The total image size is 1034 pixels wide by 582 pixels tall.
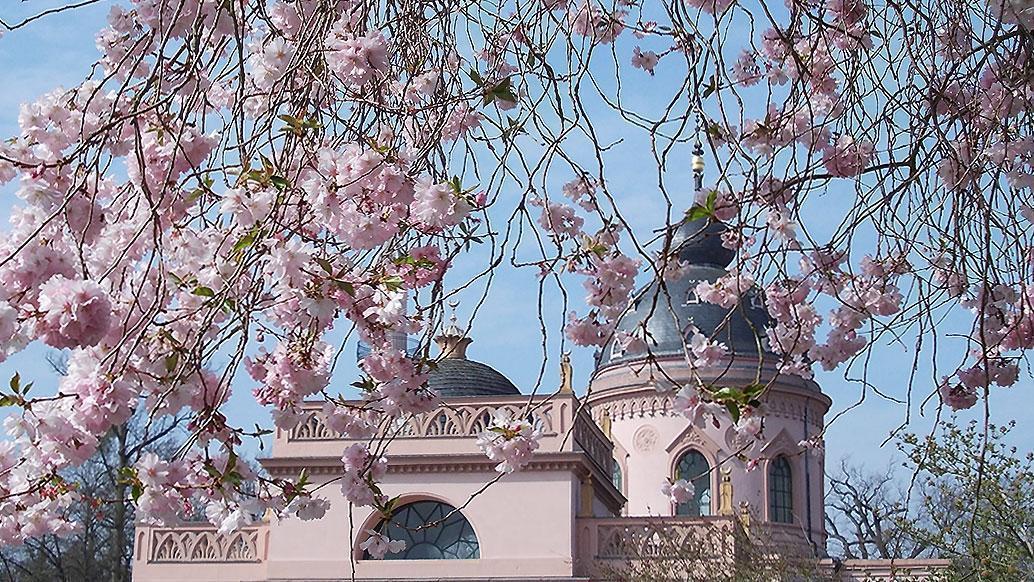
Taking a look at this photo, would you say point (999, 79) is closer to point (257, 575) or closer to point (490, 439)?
point (490, 439)

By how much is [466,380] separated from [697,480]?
631 centimetres

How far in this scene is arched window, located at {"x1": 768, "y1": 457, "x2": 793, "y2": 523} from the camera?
89.9 ft

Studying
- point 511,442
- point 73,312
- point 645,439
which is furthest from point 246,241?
point 645,439

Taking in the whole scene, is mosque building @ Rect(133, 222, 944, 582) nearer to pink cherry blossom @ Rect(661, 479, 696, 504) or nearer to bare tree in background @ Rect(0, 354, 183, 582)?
bare tree in background @ Rect(0, 354, 183, 582)

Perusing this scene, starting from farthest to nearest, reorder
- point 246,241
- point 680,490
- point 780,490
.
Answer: point 780,490 → point 680,490 → point 246,241

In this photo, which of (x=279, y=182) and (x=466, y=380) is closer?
(x=279, y=182)

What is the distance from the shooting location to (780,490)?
91.4 ft

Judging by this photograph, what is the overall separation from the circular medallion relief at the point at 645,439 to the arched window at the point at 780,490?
2211 millimetres

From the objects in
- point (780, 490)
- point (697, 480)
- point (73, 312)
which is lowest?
point (73, 312)

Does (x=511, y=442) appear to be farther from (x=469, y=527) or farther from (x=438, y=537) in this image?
(x=438, y=537)

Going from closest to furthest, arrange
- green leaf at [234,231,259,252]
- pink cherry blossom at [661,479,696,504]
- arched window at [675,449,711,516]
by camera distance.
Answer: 1. green leaf at [234,231,259,252]
2. pink cherry blossom at [661,479,696,504]
3. arched window at [675,449,711,516]

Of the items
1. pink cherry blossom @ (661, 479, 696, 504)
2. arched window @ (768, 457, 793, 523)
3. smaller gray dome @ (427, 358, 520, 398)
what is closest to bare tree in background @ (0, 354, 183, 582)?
smaller gray dome @ (427, 358, 520, 398)

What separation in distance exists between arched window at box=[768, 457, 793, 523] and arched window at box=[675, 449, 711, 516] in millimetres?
1171

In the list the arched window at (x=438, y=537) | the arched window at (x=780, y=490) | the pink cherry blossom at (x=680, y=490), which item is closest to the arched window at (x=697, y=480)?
the arched window at (x=780, y=490)
